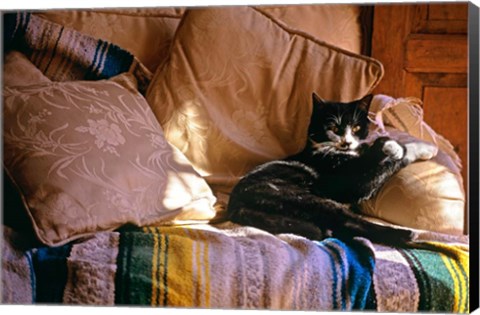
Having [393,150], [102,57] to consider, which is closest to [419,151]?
[393,150]

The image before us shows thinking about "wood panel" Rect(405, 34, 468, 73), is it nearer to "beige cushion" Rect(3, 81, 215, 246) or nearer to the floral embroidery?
"beige cushion" Rect(3, 81, 215, 246)

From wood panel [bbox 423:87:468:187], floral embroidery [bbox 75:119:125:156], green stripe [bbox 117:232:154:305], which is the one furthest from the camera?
wood panel [bbox 423:87:468:187]

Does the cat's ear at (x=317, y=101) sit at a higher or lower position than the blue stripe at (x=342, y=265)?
higher

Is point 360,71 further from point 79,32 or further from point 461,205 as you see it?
point 79,32

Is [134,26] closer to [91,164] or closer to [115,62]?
[115,62]

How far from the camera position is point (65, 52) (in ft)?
5.05

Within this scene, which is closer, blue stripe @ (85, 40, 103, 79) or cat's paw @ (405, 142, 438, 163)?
cat's paw @ (405, 142, 438, 163)

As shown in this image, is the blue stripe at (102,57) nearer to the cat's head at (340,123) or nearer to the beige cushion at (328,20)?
the beige cushion at (328,20)

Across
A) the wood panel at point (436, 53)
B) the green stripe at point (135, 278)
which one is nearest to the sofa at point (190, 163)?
the green stripe at point (135, 278)

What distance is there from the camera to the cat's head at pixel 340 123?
1441 mm

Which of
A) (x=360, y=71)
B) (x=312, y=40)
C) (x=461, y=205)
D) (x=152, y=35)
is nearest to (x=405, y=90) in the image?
(x=360, y=71)

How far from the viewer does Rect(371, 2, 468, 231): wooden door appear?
4.60ft

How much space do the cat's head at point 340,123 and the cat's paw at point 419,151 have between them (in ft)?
0.36

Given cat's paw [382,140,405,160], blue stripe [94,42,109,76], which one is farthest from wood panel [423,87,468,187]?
blue stripe [94,42,109,76]
